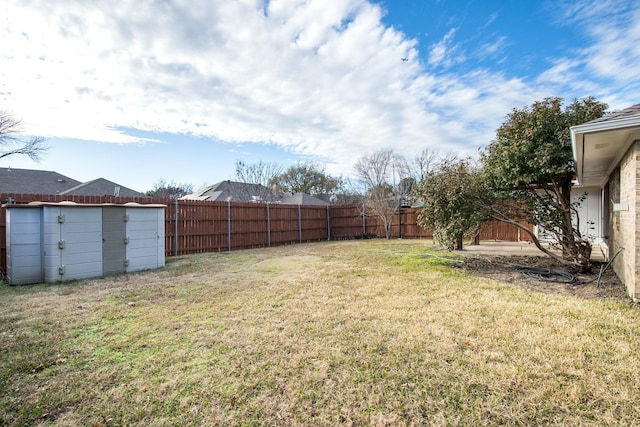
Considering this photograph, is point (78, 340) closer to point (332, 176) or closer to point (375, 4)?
point (375, 4)

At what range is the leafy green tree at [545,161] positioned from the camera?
605cm

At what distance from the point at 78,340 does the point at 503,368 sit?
425cm

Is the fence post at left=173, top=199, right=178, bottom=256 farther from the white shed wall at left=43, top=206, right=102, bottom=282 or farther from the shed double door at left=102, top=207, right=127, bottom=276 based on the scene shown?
the white shed wall at left=43, top=206, right=102, bottom=282

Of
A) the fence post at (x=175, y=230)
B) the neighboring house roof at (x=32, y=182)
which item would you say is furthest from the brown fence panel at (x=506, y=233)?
the neighboring house roof at (x=32, y=182)

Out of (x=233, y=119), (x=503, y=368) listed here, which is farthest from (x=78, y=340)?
(x=233, y=119)

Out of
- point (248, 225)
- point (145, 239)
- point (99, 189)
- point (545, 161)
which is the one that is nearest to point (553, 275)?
point (545, 161)

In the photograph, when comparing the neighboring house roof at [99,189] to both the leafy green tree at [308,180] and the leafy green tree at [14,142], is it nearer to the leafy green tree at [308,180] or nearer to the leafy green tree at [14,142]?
the leafy green tree at [14,142]

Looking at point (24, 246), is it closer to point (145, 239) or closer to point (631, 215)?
point (145, 239)

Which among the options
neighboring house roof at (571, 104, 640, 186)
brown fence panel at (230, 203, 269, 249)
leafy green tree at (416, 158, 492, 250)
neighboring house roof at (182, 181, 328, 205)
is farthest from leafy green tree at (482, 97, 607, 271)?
neighboring house roof at (182, 181, 328, 205)

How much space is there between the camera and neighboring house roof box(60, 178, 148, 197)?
17.7 metres

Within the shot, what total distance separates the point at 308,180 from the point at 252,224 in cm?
2058

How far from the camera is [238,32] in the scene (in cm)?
784

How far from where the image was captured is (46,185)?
758 inches

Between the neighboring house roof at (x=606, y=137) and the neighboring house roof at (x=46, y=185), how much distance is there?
22067 mm
